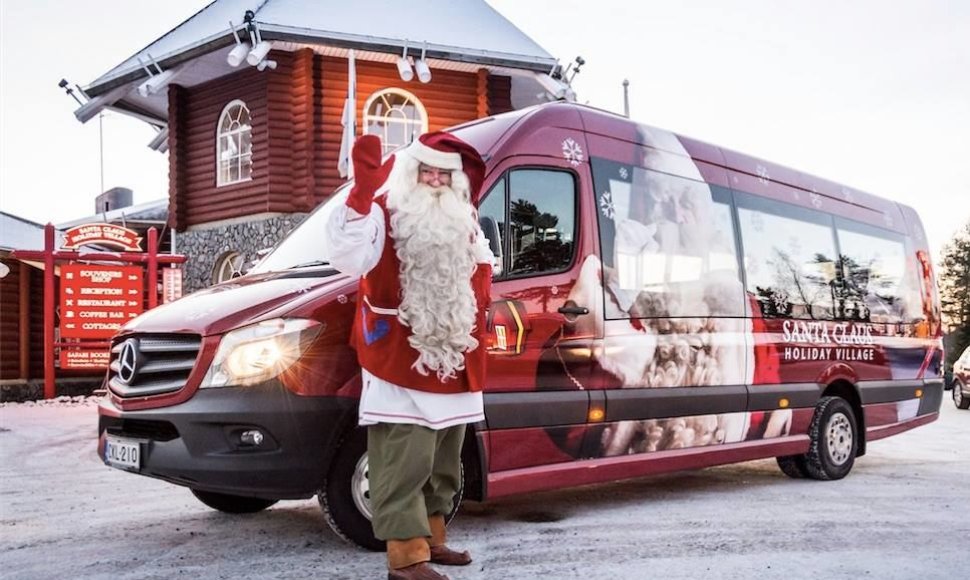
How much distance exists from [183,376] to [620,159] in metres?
3.14

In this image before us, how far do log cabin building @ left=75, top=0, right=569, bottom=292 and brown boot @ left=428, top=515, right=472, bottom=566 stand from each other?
41.0 feet

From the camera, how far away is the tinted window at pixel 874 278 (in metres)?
8.29

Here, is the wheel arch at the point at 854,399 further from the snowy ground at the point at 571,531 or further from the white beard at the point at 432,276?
the white beard at the point at 432,276

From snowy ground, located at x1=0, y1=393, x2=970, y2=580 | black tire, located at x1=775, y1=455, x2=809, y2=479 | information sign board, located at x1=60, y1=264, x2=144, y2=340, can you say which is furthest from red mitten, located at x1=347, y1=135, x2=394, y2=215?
information sign board, located at x1=60, y1=264, x2=144, y2=340

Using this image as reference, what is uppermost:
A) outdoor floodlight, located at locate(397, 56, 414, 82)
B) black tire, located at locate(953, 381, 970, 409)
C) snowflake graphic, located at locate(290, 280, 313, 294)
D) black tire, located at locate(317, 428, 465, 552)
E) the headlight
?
outdoor floodlight, located at locate(397, 56, 414, 82)

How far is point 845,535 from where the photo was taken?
5.30 metres

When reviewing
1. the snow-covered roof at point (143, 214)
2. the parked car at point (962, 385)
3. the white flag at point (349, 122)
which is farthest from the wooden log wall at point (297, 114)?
the parked car at point (962, 385)

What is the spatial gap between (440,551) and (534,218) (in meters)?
2.01

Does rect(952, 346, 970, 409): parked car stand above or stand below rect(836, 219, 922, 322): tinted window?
below

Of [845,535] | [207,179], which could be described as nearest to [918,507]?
[845,535]

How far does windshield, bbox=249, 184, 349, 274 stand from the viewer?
5270 mm

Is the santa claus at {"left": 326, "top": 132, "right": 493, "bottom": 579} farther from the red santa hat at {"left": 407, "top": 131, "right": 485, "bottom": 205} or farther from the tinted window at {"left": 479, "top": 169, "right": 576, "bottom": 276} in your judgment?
the tinted window at {"left": 479, "top": 169, "right": 576, "bottom": 276}

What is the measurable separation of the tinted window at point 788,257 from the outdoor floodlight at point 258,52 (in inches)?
434

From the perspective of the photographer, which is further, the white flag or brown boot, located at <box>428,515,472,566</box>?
the white flag
